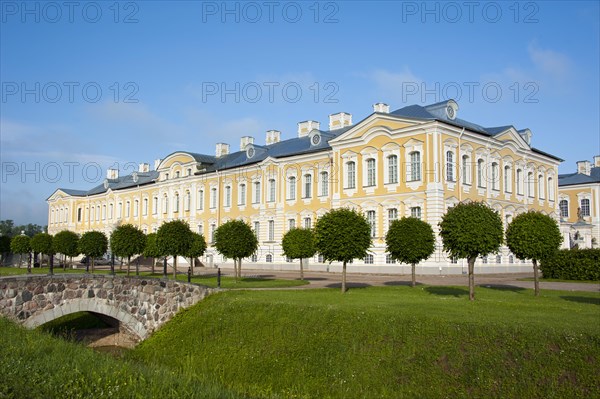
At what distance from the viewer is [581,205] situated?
188 ft

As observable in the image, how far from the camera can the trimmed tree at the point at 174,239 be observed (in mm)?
29859

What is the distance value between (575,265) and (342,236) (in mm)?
16363

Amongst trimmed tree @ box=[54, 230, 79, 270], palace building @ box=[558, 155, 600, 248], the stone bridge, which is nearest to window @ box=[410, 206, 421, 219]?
the stone bridge

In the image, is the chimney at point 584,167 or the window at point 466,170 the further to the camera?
the chimney at point 584,167

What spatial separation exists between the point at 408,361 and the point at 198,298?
9742 mm

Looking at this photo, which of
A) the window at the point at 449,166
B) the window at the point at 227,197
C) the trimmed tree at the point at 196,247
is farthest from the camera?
the window at the point at 227,197

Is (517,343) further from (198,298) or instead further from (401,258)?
(401,258)

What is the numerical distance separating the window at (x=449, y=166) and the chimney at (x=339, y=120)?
13113 mm

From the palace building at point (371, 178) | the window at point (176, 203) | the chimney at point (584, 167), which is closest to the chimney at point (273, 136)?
the palace building at point (371, 178)

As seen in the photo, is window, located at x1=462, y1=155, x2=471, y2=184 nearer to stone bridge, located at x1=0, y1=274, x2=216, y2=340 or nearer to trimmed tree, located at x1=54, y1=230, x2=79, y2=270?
stone bridge, located at x1=0, y1=274, x2=216, y2=340

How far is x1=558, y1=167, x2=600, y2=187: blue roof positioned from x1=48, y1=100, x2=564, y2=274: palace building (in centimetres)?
940

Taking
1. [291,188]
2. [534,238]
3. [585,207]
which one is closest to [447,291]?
[534,238]

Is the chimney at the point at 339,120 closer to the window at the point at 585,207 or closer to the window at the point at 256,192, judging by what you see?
the window at the point at 256,192

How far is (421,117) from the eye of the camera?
37.0 meters
